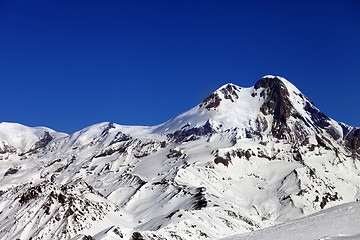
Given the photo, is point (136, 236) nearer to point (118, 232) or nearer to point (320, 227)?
point (118, 232)

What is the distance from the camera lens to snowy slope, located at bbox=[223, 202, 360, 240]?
62525 mm

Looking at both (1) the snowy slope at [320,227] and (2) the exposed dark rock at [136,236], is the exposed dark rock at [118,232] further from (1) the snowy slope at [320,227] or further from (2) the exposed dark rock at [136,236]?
(1) the snowy slope at [320,227]

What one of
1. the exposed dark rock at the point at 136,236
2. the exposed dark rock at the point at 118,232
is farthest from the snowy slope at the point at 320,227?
the exposed dark rock at the point at 118,232

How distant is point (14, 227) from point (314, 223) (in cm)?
13762

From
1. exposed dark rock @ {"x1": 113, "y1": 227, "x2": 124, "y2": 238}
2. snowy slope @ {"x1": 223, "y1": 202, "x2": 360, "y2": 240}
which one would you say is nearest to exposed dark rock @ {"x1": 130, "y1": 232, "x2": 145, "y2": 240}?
exposed dark rock @ {"x1": 113, "y1": 227, "x2": 124, "y2": 238}

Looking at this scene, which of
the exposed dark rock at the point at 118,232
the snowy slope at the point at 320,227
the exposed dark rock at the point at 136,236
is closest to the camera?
the snowy slope at the point at 320,227

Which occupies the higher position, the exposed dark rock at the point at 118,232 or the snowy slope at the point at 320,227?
the exposed dark rock at the point at 118,232

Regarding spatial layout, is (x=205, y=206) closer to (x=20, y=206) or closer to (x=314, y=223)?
(x=20, y=206)

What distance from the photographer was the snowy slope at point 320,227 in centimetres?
6253

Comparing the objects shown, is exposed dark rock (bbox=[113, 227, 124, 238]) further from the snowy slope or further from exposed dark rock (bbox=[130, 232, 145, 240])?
the snowy slope

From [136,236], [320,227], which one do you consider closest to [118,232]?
[136,236]

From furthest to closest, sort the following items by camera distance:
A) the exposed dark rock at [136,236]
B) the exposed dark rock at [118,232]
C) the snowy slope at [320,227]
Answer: the exposed dark rock at [118,232] → the exposed dark rock at [136,236] → the snowy slope at [320,227]

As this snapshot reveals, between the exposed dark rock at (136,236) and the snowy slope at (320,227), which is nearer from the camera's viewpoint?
the snowy slope at (320,227)

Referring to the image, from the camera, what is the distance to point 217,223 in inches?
6924
